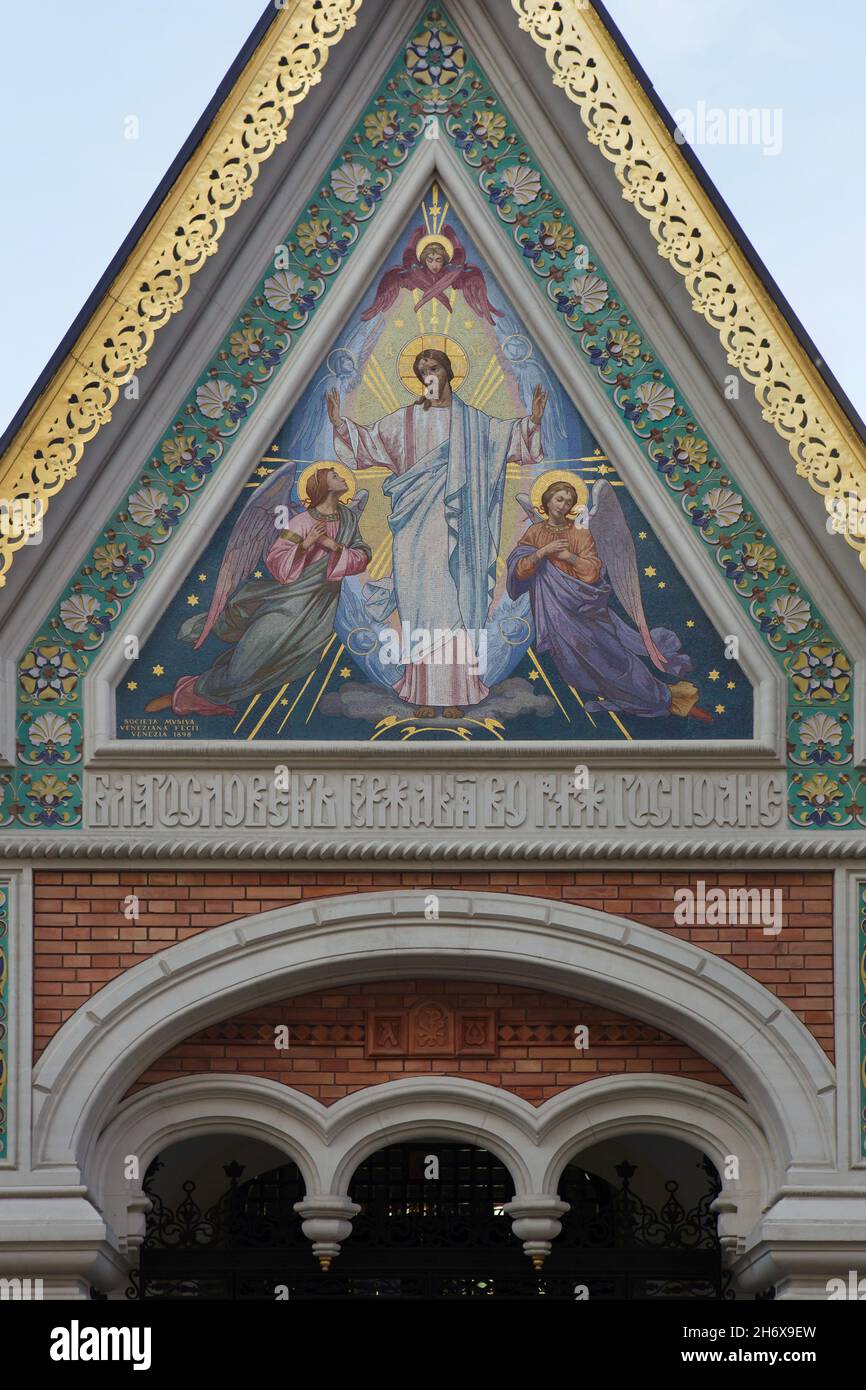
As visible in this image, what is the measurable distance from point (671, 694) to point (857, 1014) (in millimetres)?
1723

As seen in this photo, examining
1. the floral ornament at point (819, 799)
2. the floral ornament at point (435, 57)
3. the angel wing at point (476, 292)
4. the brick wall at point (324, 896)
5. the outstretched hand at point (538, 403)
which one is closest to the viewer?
the brick wall at point (324, 896)

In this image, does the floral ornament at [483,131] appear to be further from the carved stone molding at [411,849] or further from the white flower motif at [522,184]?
the carved stone molding at [411,849]

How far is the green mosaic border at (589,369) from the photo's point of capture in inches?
446

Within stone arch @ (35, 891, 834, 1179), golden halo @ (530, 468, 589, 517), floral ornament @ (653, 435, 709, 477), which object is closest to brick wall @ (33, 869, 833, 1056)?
stone arch @ (35, 891, 834, 1179)

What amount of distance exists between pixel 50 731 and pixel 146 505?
1.20m

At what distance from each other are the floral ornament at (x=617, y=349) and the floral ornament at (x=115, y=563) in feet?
7.99

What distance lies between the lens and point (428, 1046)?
1137cm

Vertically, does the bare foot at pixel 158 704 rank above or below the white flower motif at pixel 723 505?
below

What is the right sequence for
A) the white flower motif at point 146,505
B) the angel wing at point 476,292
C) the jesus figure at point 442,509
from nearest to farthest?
the jesus figure at point 442,509 → the white flower motif at point 146,505 → the angel wing at point 476,292

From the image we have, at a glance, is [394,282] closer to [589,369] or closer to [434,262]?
[434,262]

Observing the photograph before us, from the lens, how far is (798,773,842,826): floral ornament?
11.3m

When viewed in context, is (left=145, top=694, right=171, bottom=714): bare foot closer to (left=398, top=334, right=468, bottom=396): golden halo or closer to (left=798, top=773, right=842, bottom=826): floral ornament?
(left=398, top=334, right=468, bottom=396): golden halo

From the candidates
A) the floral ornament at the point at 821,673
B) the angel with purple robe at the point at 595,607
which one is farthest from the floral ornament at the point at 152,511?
the floral ornament at the point at 821,673

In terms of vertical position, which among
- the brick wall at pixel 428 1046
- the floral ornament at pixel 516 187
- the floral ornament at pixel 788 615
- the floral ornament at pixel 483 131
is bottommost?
the brick wall at pixel 428 1046
